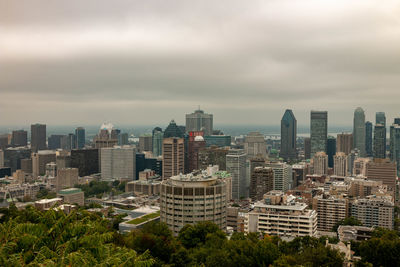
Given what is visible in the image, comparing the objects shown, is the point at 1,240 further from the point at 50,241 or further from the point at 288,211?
the point at 288,211

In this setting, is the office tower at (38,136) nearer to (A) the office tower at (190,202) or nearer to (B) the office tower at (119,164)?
(B) the office tower at (119,164)

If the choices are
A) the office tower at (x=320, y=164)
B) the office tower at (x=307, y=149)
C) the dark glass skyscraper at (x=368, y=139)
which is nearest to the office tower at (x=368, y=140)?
the dark glass skyscraper at (x=368, y=139)

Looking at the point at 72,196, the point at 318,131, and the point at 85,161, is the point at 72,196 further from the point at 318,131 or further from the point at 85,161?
the point at 318,131

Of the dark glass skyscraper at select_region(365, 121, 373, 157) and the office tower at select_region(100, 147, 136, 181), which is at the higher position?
the dark glass skyscraper at select_region(365, 121, 373, 157)

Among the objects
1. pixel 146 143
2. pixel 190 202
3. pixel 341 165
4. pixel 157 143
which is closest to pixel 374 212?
pixel 190 202

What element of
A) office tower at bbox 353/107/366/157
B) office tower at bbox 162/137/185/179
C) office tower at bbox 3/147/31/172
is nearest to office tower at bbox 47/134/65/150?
office tower at bbox 3/147/31/172

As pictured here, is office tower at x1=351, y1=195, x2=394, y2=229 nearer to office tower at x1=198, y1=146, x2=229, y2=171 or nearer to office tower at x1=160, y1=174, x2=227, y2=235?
office tower at x1=160, y1=174, x2=227, y2=235
